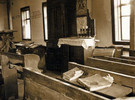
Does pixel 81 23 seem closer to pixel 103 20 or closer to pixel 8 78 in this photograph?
pixel 103 20

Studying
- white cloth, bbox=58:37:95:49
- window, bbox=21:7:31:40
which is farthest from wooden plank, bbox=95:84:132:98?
window, bbox=21:7:31:40

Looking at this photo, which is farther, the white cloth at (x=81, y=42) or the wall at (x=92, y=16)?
the wall at (x=92, y=16)

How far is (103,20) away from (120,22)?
0.62 meters

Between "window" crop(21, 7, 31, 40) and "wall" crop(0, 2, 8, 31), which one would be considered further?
"wall" crop(0, 2, 8, 31)

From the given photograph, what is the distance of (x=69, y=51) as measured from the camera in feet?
20.9

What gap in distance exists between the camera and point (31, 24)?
33.3ft

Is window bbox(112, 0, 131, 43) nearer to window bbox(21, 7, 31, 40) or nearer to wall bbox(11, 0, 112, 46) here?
wall bbox(11, 0, 112, 46)

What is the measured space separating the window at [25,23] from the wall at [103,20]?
5058 mm

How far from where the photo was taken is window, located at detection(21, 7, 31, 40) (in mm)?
10797

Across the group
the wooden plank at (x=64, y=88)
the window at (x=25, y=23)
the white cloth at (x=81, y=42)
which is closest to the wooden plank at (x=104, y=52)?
the white cloth at (x=81, y=42)

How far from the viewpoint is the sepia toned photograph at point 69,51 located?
7.62 ft

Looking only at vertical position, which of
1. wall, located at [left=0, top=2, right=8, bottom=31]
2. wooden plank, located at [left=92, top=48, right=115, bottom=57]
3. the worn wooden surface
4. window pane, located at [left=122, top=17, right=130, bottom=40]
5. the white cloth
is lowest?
the worn wooden surface

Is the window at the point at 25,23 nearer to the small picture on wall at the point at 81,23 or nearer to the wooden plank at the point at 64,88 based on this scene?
the small picture on wall at the point at 81,23

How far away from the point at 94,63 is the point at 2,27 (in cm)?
1082
